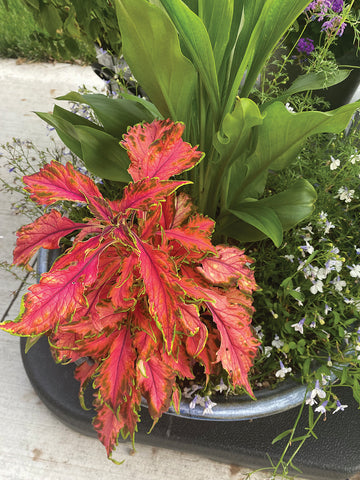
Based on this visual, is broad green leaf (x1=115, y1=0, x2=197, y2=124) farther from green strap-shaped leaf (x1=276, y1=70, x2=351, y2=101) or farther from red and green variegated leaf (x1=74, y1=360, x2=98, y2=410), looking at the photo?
red and green variegated leaf (x1=74, y1=360, x2=98, y2=410)

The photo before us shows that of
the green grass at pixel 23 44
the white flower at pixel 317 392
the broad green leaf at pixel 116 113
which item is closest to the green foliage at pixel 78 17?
the broad green leaf at pixel 116 113

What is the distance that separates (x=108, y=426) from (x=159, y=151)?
1.33ft

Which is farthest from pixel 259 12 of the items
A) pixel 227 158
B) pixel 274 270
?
pixel 274 270

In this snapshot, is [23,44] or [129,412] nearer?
[129,412]

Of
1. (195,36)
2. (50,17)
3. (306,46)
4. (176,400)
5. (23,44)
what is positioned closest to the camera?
(195,36)

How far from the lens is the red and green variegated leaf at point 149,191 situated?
556 millimetres

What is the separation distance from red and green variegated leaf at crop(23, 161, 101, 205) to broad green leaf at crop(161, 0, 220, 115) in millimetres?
236

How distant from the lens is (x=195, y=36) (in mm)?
525

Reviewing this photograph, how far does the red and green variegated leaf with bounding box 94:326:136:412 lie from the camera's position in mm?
575

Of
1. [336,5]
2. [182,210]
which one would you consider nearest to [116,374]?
[182,210]

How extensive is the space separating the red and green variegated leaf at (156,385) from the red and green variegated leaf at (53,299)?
0.47ft

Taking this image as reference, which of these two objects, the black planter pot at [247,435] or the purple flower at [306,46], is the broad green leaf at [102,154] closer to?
the black planter pot at [247,435]

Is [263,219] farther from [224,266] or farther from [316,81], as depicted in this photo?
[316,81]

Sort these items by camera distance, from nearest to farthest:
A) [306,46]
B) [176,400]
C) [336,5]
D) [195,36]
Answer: [195,36]
[176,400]
[336,5]
[306,46]
